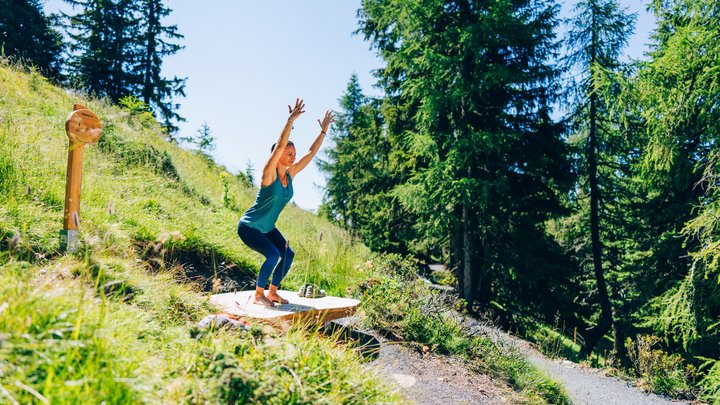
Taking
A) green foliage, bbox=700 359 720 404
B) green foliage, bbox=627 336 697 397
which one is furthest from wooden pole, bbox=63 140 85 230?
green foliage, bbox=627 336 697 397

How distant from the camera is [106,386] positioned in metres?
1.89

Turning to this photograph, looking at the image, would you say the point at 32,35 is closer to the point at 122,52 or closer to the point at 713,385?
the point at 122,52

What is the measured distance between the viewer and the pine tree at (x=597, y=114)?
1318cm

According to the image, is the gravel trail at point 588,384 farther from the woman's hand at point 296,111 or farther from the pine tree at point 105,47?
the pine tree at point 105,47

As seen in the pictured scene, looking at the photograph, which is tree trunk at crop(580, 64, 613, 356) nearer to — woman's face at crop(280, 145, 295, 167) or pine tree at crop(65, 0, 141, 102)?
woman's face at crop(280, 145, 295, 167)

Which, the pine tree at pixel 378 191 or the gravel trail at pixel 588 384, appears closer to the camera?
the gravel trail at pixel 588 384

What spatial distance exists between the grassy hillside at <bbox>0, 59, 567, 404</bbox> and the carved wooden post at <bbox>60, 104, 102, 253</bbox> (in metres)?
0.22

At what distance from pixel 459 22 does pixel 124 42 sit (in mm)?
18893

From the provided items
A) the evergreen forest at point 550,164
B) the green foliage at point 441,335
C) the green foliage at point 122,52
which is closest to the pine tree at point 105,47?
the green foliage at point 122,52

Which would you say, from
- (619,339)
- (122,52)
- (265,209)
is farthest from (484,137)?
(122,52)

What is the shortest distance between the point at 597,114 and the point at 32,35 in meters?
25.7

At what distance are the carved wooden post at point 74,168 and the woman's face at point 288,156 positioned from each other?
5.41ft

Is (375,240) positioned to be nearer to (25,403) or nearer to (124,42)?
(25,403)

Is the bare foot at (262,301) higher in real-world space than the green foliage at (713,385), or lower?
higher
